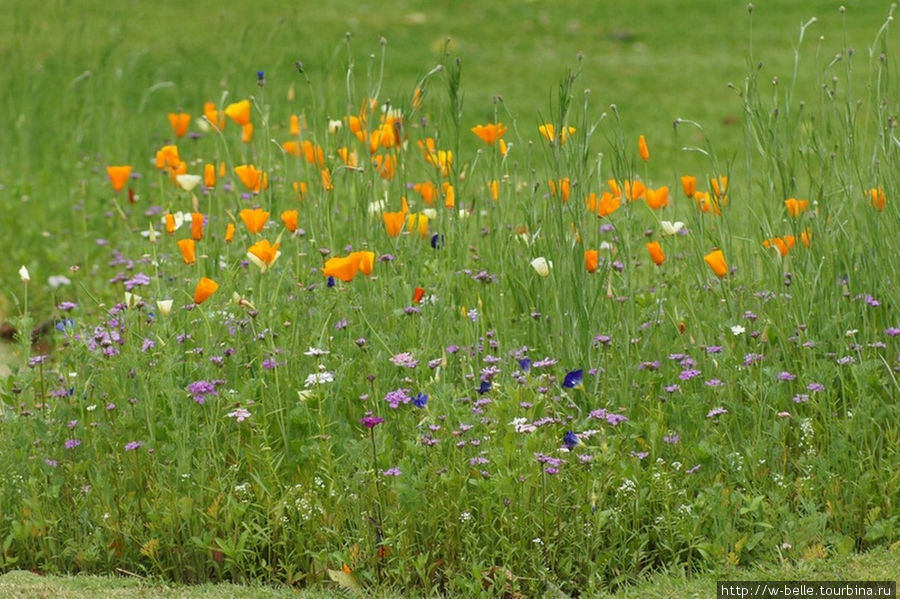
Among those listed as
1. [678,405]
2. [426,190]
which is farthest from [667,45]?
[678,405]

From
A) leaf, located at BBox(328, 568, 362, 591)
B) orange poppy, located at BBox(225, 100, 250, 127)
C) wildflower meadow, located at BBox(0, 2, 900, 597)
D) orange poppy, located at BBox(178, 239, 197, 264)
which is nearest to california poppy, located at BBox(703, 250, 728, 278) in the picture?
wildflower meadow, located at BBox(0, 2, 900, 597)

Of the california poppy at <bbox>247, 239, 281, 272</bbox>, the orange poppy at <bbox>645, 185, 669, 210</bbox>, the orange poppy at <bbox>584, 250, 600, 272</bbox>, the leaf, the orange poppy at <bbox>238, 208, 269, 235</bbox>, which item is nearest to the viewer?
the leaf

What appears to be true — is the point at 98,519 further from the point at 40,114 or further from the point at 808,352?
the point at 40,114

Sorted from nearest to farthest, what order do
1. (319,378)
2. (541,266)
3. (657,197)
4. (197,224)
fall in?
1. (319,378)
2. (541,266)
3. (197,224)
4. (657,197)

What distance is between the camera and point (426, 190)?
5379 mm

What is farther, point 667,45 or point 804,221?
point 667,45

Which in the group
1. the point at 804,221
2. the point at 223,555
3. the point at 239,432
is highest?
the point at 804,221

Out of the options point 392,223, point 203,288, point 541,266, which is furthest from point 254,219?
point 541,266

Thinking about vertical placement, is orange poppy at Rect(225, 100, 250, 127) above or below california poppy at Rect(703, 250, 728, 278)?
above

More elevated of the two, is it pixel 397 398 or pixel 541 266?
pixel 541 266

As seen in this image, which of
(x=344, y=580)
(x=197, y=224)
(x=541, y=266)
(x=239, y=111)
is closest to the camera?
(x=344, y=580)

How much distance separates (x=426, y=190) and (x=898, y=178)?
1905mm

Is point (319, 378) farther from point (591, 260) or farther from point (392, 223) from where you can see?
point (591, 260)

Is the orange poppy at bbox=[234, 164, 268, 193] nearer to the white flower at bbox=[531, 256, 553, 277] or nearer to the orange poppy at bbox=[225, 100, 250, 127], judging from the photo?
the orange poppy at bbox=[225, 100, 250, 127]
